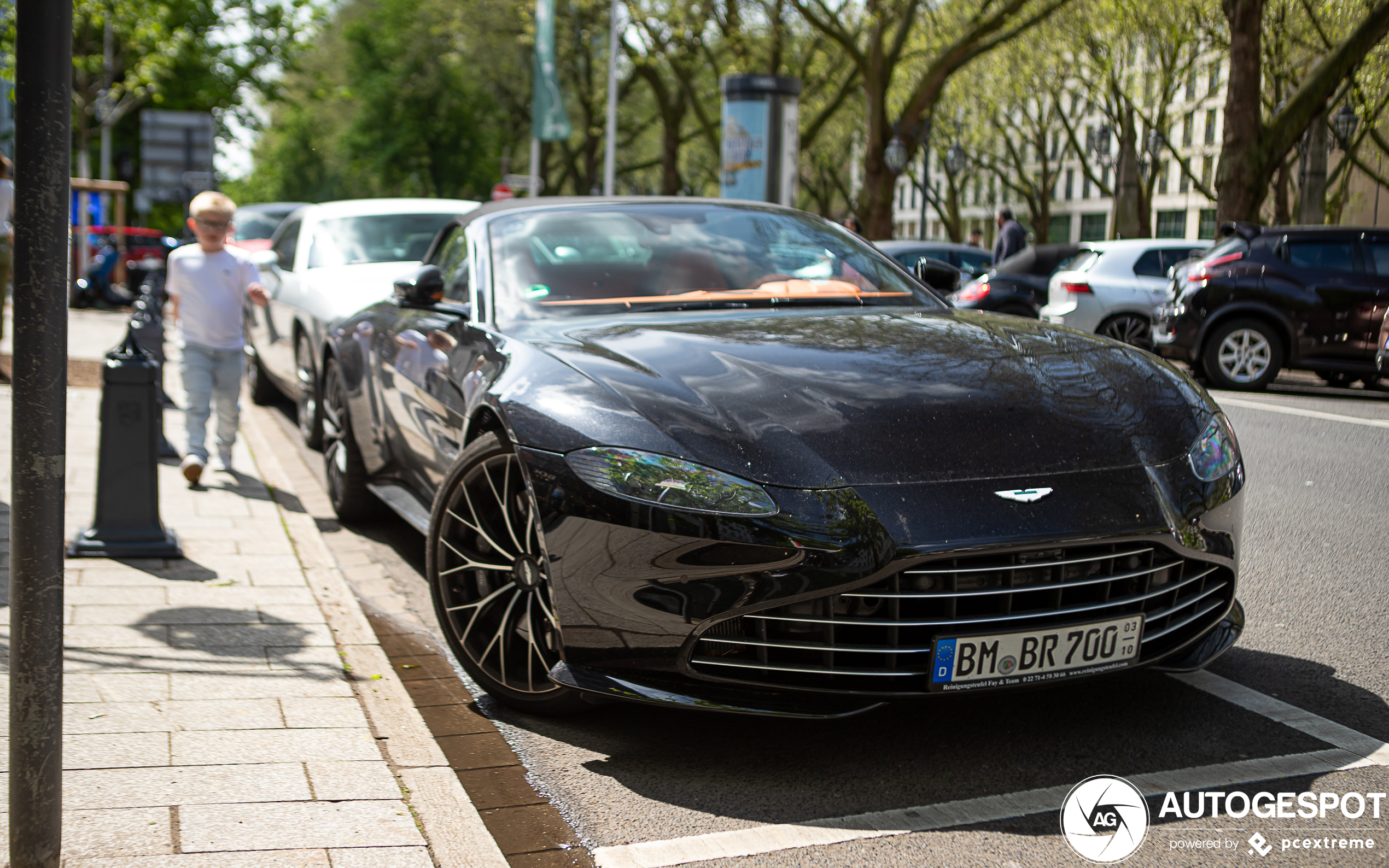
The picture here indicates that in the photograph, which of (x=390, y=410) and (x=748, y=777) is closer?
(x=748, y=777)

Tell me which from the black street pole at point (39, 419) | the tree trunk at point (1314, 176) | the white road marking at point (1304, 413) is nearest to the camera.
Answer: the black street pole at point (39, 419)

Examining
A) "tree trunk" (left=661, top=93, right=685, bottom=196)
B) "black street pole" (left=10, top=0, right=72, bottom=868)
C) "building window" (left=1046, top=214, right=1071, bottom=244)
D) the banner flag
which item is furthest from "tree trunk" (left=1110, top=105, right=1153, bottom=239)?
"building window" (left=1046, top=214, right=1071, bottom=244)

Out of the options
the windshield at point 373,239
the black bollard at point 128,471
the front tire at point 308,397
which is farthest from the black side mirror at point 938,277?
the windshield at point 373,239

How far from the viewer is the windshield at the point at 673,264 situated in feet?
15.0

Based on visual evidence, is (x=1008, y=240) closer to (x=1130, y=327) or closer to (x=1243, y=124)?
(x=1243, y=124)

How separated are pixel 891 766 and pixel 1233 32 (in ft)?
56.3

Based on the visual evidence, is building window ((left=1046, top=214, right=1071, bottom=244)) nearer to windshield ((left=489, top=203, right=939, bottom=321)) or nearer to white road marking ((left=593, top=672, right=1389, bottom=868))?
windshield ((left=489, top=203, right=939, bottom=321))

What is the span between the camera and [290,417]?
10.5 meters

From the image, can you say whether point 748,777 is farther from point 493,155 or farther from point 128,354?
point 493,155

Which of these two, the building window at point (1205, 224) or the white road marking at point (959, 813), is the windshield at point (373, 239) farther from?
the building window at point (1205, 224)

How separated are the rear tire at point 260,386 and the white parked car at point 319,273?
0.09ft

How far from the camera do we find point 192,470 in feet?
22.9

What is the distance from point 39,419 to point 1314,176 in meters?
31.2

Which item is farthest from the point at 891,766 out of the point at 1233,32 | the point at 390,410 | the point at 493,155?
the point at 493,155
